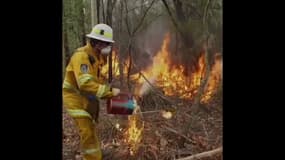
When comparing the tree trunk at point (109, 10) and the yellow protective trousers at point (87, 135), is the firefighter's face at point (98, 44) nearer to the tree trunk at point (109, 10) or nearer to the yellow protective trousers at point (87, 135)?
the tree trunk at point (109, 10)

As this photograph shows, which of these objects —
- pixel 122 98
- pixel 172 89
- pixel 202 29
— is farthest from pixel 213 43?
pixel 122 98

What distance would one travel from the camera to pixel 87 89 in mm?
4855

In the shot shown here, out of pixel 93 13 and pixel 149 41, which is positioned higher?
pixel 93 13

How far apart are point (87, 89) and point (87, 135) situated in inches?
13.1

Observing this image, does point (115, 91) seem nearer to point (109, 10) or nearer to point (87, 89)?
point (87, 89)

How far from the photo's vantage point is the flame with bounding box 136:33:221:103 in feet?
16.3

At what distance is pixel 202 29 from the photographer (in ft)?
16.3

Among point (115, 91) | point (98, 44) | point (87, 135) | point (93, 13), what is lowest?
point (87, 135)

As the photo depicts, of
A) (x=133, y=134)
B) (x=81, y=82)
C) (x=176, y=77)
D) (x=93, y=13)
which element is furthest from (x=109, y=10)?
(x=133, y=134)

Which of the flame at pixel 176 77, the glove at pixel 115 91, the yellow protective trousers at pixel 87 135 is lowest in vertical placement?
the yellow protective trousers at pixel 87 135

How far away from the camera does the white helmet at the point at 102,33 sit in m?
4.89

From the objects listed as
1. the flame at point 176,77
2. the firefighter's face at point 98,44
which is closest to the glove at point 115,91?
the flame at point 176,77
